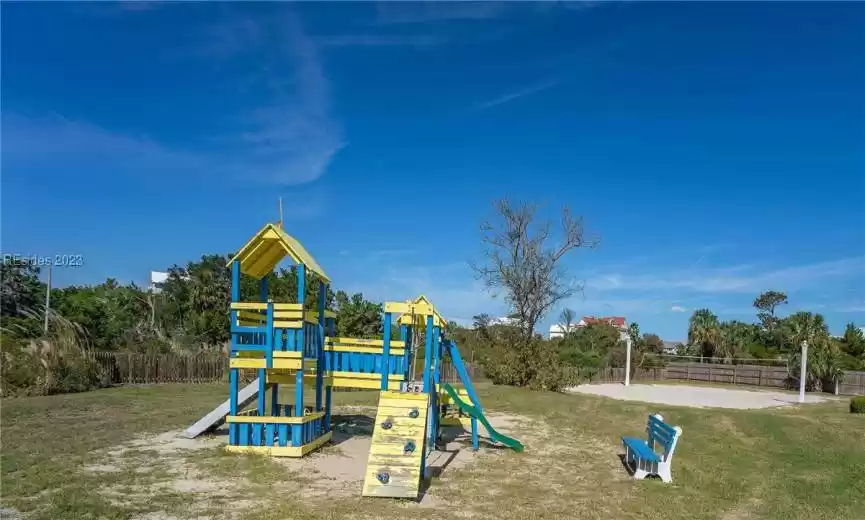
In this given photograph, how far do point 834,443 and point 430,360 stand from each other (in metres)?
8.84

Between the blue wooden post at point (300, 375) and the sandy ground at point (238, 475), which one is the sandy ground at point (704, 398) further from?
the blue wooden post at point (300, 375)

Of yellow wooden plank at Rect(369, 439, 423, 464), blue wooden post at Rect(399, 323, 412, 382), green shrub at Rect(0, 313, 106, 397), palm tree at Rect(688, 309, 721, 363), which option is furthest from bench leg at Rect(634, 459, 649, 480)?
palm tree at Rect(688, 309, 721, 363)

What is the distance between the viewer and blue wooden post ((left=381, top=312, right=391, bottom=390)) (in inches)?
446

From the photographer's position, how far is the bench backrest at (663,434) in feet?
31.3

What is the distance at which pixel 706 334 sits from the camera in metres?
60.2

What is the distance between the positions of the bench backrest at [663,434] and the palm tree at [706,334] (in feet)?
172

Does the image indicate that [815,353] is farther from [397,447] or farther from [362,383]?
[397,447]

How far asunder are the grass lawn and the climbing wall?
0.94ft

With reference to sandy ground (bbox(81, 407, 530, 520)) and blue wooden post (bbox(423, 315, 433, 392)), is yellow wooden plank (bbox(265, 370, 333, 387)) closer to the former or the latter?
sandy ground (bbox(81, 407, 530, 520))

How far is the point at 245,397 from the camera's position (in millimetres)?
12414

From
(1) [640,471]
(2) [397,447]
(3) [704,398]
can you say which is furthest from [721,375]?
(2) [397,447]

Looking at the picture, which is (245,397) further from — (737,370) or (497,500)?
(737,370)

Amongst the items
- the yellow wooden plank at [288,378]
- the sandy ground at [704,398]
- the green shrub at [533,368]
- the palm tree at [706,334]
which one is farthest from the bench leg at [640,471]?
the palm tree at [706,334]

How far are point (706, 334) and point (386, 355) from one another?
55.1 meters
